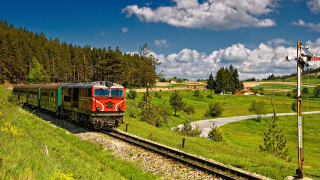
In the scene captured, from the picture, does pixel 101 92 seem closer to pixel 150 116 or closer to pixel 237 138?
pixel 150 116

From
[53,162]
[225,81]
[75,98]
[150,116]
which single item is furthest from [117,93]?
[225,81]

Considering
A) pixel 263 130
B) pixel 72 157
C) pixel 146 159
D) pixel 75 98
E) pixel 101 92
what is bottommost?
pixel 263 130

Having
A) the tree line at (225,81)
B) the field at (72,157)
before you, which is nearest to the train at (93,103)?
the field at (72,157)

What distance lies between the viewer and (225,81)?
131 m

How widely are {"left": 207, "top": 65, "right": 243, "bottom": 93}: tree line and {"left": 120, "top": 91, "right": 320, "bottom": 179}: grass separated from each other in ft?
33.0

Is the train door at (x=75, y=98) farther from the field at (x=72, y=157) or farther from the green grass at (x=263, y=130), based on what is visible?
the green grass at (x=263, y=130)

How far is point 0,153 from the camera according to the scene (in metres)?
7.39

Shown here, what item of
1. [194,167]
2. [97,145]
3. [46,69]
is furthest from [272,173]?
[46,69]

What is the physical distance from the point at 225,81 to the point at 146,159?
12300cm

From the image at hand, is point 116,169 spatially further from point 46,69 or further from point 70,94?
point 46,69

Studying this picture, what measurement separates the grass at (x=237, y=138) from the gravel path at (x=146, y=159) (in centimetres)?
325

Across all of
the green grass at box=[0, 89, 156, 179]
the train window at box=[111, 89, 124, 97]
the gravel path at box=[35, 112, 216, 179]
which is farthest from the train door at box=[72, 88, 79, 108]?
the train window at box=[111, 89, 124, 97]

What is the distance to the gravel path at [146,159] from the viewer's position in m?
11.6

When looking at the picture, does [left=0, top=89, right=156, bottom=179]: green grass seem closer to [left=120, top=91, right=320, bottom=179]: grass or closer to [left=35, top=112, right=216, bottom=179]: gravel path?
[left=35, top=112, right=216, bottom=179]: gravel path
